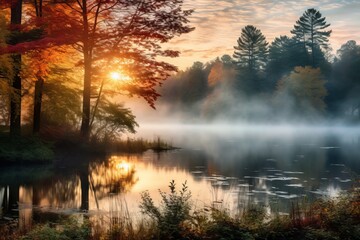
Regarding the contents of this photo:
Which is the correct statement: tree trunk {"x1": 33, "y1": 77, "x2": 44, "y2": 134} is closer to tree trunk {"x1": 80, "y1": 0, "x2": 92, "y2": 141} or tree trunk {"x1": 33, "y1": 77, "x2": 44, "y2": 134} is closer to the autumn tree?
the autumn tree

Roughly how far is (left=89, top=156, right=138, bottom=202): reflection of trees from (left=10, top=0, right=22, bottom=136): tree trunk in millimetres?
4312

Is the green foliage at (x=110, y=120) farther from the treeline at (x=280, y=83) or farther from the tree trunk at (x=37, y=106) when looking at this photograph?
the treeline at (x=280, y=83)

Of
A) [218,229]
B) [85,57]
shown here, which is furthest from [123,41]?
[218,229]

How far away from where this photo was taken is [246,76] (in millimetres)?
94812

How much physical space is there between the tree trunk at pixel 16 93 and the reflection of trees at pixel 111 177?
14.1 ft

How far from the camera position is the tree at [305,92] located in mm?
81375

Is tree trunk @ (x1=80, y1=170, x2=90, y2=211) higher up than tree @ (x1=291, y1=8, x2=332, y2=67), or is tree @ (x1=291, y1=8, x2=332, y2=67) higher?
tree @ (x1=291, y1=8, x2=332, y2=67)

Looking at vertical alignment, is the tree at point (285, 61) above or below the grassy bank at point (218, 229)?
above

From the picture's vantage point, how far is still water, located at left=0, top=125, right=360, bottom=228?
1381cm

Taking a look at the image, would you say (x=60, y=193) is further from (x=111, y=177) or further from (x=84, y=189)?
(x=111, y=177)

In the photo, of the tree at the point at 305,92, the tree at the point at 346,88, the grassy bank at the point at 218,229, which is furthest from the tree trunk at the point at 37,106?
the tree at the point at 346,88

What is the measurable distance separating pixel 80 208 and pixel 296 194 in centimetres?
709

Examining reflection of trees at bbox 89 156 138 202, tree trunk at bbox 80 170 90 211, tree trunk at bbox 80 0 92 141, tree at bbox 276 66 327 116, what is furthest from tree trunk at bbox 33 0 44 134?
tree at bbox 276 66 327 116

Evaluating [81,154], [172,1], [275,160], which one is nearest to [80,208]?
[81,154]
